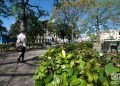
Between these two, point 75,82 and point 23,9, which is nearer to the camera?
point 75,82

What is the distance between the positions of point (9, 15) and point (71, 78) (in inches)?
1383

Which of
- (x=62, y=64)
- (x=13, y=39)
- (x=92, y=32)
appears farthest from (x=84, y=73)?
(x=13, y=39)

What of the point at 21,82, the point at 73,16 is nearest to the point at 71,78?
the point at 21,82

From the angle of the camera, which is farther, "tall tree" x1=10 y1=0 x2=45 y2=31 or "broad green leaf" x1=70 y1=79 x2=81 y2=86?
"tall tree" x1=10 y1=0 x2=45 y2=31

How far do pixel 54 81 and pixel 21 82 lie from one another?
21.1 feet

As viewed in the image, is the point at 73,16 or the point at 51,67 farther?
the point at 73,16

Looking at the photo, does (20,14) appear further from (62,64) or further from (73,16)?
(62,64)

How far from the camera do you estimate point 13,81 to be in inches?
352

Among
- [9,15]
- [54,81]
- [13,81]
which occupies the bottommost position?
[13,81]

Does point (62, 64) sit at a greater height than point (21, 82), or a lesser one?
greater

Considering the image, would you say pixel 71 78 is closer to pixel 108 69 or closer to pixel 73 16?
pixel 108 69

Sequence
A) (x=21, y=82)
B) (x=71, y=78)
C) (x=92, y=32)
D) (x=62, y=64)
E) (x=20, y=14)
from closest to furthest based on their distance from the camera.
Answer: (x=71, y=78) < (x=62, y=64) < (x=21, y=82) < (x=20, y=14) < (x=92, y=32)

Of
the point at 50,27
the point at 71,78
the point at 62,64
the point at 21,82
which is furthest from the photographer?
the point at 50,27

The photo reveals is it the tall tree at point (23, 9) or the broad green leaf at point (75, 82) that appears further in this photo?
the tall tree at point (23, 9)
